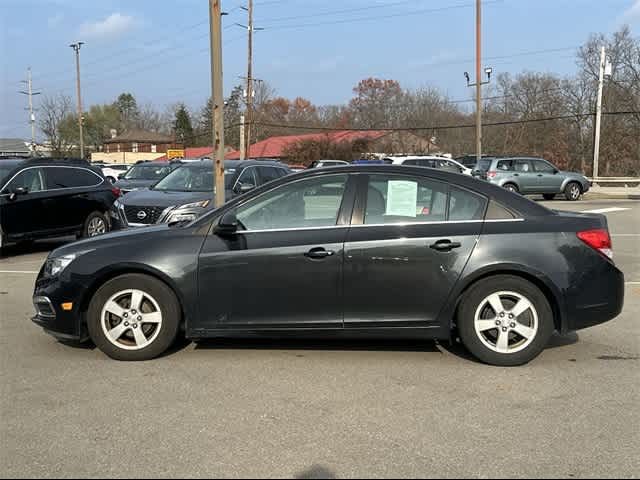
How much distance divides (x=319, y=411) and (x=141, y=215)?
684 cm

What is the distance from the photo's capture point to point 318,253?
4.65 m

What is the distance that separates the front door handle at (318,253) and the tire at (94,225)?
8222 millimetres

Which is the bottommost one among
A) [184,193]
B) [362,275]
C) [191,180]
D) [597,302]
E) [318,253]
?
[597,302]

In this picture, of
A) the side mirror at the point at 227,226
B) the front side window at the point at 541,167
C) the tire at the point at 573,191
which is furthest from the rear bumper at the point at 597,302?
the tire at the point at 573,191

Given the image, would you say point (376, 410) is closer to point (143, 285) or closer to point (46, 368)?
point (143, 285)

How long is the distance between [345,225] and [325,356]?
1.13 metres

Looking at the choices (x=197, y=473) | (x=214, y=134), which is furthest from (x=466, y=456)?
(x=214, y=134)

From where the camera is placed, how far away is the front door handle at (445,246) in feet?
15.2

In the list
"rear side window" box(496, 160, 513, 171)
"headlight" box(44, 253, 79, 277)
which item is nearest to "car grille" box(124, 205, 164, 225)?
"headlight" box(44, 253, 79, 277)

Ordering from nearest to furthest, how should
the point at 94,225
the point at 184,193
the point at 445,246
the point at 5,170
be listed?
the point at 445,246
the point at 184,193
the point at 5,170
the point at 94,225

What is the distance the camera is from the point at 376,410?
12.8ft

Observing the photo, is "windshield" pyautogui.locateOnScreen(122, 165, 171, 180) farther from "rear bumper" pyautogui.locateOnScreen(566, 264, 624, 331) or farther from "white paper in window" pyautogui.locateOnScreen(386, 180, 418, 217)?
"rear bumper" pyautogui.locateOnScreen(566, 264, 624, 331)

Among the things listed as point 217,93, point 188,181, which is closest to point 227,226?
point 217,93

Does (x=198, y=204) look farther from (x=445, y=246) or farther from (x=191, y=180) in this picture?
(x=445, y=246)
